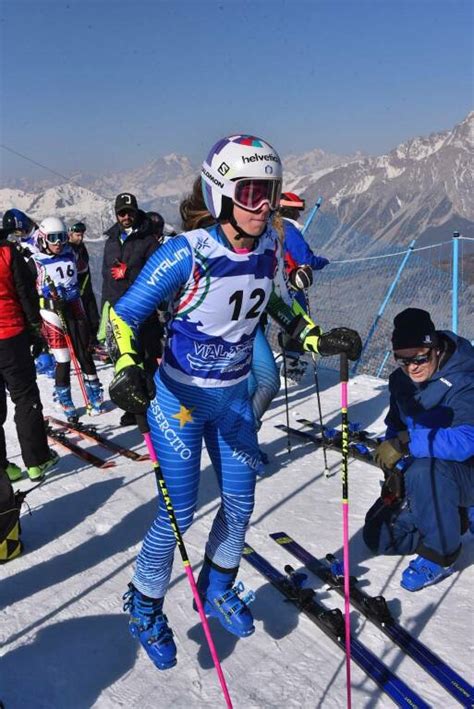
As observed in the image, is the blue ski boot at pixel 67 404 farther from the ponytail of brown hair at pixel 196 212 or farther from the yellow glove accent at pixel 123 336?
the yellow glove accent at pixel 123 336

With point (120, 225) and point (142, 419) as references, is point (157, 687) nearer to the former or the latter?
point (142, 419)

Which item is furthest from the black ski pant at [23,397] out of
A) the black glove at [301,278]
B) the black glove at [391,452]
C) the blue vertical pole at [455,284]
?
the blue vertical pole at [455,284]

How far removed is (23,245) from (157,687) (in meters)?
7.31

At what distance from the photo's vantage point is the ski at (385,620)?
2.82 m

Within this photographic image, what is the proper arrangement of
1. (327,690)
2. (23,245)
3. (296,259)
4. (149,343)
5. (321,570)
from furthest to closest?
(23,245), (149,343), (296,259), (321,570), (327,690)

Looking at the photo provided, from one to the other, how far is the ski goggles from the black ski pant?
2.23m

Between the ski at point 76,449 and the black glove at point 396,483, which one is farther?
the ski at point 76,449

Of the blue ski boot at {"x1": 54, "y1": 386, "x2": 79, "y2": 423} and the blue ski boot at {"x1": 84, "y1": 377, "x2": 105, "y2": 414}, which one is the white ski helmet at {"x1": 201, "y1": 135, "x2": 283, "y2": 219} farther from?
the blue ski boot at {"x1": 84, "y1": 377, "x2": 105, "y2": 414}

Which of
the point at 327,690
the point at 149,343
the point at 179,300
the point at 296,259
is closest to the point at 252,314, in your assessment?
the point at 179,300

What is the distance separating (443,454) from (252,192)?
1.98 m

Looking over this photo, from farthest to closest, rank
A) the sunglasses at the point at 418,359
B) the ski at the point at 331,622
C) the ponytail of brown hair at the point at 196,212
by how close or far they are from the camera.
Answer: the sunglasses at the point at 418,359
the ponytail of brown hair at the point at 196,212
the ski at the point at 331,622

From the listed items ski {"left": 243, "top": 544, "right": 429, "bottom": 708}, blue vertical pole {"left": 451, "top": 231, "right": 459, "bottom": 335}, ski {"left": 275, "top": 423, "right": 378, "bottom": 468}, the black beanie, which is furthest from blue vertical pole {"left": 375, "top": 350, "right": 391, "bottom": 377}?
the black beanie

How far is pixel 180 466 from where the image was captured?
288 cm

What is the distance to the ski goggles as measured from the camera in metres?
7.02
